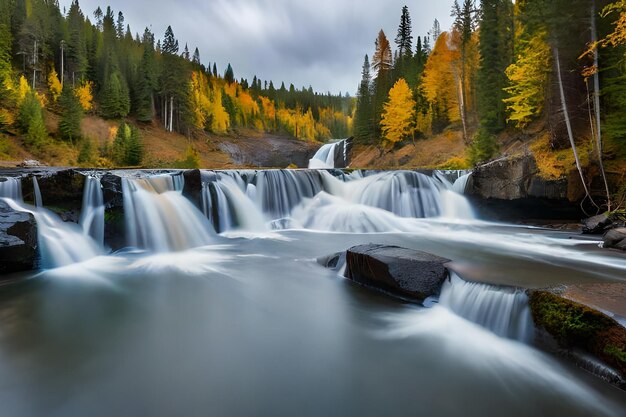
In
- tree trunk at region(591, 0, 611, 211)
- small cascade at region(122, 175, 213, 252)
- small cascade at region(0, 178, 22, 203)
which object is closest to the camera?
small cascade at region(0, 178, 22, 203)

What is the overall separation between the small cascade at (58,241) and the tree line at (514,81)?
46.8 ft

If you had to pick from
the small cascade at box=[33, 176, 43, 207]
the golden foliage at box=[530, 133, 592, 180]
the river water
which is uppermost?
the golden foliage at box=[530, 133, 592, 180]

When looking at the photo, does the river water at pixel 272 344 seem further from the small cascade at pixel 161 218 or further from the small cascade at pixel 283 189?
the small cascade at pixel 283 189

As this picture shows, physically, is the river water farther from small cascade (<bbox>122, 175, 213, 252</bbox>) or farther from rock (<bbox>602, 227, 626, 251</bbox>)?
small cascade (<bbox>122, 175, 213, 252</bbox>)

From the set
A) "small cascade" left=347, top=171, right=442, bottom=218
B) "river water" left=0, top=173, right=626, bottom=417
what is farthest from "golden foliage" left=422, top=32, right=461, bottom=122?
"river water" left=0, top=173, right=626, bottom=417

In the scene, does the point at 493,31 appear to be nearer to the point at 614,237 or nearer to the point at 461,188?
the point at 461,188

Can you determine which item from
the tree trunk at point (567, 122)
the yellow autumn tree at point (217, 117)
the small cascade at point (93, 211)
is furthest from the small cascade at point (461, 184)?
the yellow autumn tree at point (217, 117)

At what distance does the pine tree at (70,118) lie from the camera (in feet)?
108

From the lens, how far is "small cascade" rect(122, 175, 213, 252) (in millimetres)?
10133

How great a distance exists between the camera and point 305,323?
203 inches

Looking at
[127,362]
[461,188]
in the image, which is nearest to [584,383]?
[127,362]

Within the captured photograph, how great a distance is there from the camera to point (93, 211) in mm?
9586

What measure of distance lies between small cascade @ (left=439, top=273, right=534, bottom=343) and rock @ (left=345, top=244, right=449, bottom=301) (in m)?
0.23

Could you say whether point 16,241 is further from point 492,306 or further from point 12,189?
point 492,306
